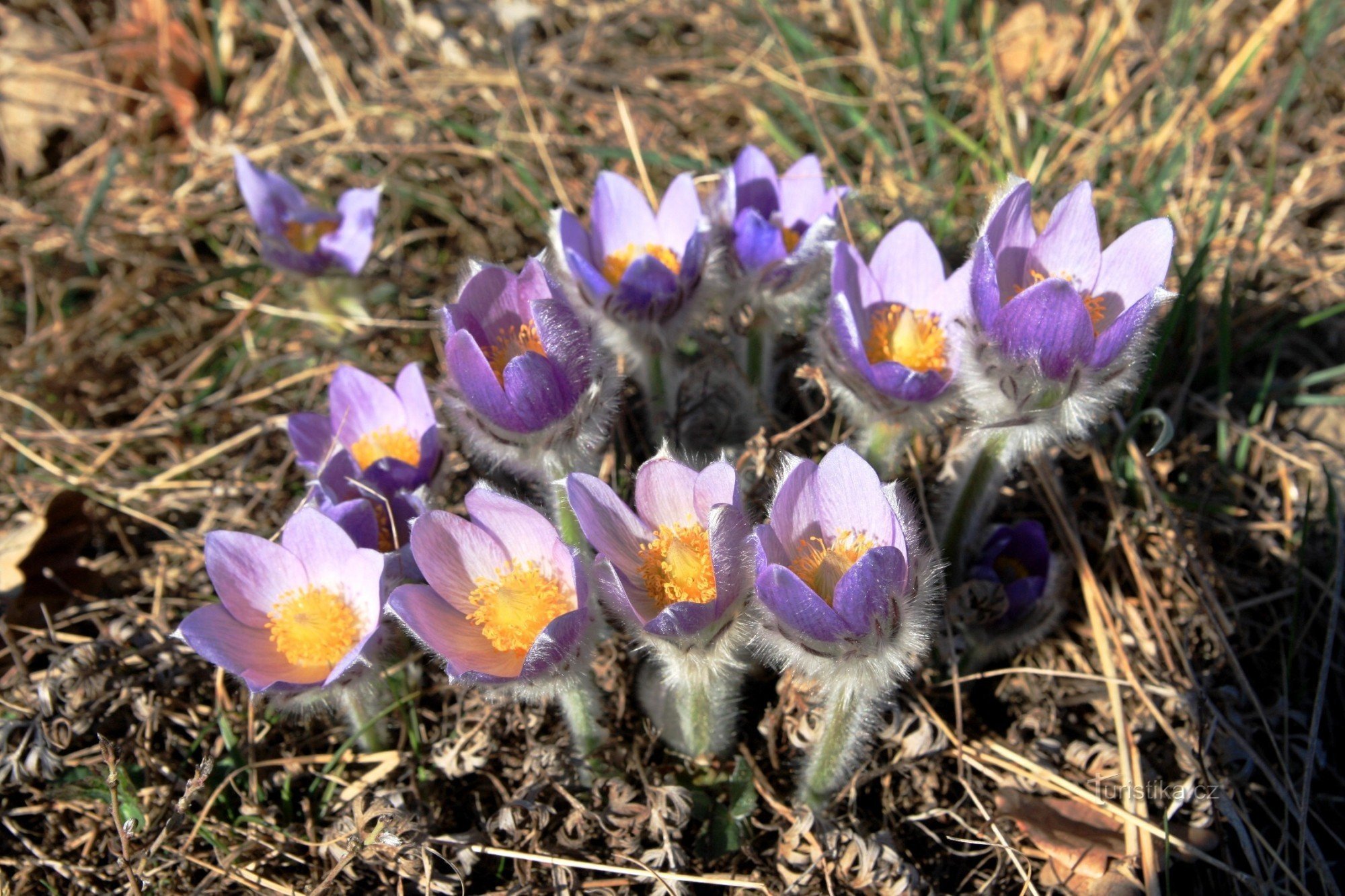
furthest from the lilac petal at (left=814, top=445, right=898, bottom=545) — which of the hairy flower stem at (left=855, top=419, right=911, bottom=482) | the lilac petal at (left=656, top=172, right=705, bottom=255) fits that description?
the lilac petal at (left=656, top=172, right=705, bottom=255)

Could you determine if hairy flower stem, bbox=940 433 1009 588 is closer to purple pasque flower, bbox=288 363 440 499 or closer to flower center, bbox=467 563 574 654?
flower center, bbox=467 563 574 654

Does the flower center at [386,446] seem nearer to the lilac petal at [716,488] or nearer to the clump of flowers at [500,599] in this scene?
the clump of flowers at [500,599]

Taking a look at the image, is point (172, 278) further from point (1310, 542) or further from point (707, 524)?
point (1310, 542)

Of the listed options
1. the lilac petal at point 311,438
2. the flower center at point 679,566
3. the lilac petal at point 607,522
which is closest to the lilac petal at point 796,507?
the flower center at point 679,566

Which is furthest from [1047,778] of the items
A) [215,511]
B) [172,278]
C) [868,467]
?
[172,278]

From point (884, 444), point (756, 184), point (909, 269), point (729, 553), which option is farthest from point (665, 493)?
point (756, 184)

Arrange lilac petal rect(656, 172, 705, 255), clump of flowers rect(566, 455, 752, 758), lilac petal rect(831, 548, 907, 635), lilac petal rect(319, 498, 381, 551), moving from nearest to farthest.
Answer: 1. lilac petal rect(831, 548, 907, 635)
2. clump of flowers rect(566, 455, 752, 758)
3. lilac petal rect(319, 498, 381, 551)
4. lilac petal rect(656, 172, 705, 255)

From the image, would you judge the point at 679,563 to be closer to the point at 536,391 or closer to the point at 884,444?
the point at 536,391
